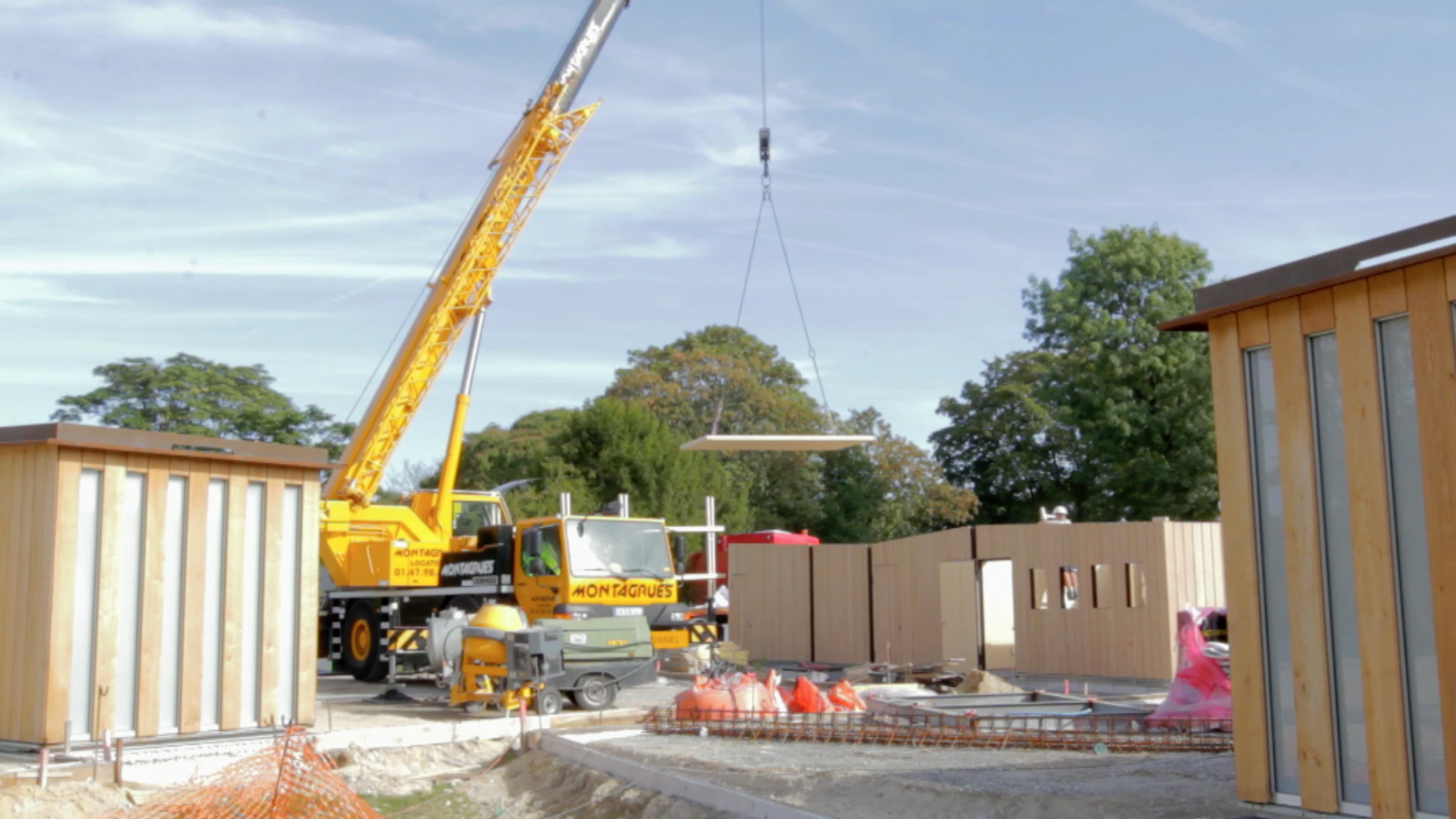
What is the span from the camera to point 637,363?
173 feet

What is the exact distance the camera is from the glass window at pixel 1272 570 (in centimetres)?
768

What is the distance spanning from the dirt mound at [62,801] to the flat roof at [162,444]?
9.00 feet

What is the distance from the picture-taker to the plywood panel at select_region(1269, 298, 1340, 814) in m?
7.37

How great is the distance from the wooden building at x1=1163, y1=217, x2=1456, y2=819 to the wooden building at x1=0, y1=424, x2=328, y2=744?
27.5ft

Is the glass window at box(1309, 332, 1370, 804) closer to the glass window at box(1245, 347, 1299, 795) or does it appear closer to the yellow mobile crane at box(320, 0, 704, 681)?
the glass window at box(1245, 347, 1299, 795)

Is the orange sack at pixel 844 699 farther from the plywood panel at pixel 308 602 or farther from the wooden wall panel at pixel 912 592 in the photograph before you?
the wooden wall panel at pixel 912 592

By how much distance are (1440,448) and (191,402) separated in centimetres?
4698

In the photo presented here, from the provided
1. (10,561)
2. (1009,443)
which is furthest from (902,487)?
(10,561)

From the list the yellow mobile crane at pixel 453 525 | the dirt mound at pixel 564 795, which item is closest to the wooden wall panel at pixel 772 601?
the yellow mobile crane at pixel 453 525

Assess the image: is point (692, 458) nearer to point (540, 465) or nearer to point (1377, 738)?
point (540, 465)

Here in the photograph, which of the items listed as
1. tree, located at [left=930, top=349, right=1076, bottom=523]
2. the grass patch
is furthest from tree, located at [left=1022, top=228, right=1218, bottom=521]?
the grass patch

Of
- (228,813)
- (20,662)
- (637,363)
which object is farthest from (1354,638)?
(637,363)

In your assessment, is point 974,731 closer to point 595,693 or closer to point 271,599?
point 595,693

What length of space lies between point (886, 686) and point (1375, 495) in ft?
37.0
